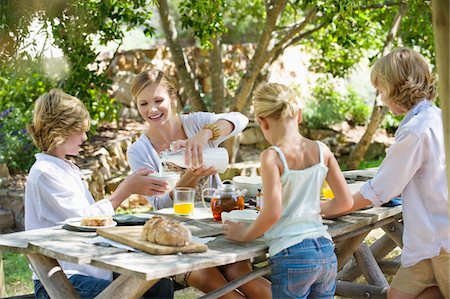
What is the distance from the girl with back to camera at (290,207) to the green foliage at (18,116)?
4763 mm

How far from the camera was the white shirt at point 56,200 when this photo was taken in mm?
3033

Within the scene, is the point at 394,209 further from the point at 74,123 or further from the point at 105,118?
the point at 105,118

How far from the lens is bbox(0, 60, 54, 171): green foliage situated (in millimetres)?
7215

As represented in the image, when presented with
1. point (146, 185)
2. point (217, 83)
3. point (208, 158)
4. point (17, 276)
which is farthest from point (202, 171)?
point (217, 83)

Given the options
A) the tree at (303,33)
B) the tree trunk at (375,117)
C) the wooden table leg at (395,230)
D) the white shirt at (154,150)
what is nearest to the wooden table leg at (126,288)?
the white shirt at (154,150)

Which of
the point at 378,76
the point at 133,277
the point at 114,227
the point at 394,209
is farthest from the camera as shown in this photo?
the point at 394,209

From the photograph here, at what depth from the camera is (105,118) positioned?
7.39 m

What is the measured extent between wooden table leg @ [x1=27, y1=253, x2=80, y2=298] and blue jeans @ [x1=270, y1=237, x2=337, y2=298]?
77 cm

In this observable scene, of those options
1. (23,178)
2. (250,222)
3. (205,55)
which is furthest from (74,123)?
(205,55)

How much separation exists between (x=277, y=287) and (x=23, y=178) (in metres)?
4.88

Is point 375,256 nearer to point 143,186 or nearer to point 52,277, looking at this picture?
point 143,186

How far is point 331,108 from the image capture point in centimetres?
998

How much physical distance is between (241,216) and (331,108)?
715 cm

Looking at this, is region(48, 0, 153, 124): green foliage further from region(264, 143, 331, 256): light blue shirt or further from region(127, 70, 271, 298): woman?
region(264, 143, 331, 256): light blue shirt
